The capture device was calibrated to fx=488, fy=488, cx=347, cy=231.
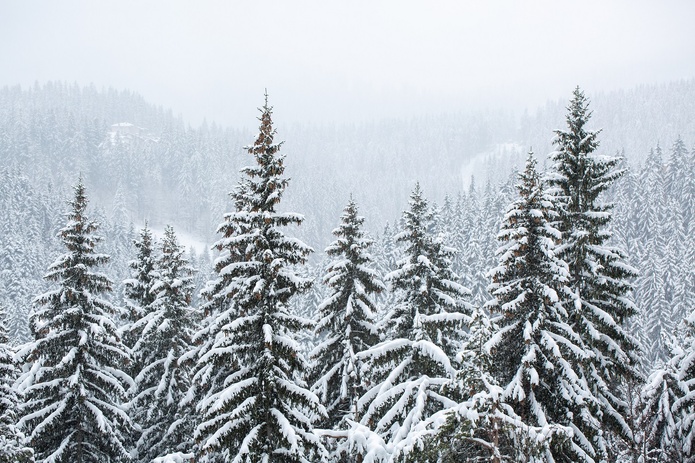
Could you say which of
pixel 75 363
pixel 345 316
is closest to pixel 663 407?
pixel 345 316

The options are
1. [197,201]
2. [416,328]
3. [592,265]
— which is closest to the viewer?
[416,328]

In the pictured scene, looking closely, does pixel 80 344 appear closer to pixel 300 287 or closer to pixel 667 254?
pixel 300 287

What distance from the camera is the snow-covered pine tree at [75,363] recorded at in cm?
1608

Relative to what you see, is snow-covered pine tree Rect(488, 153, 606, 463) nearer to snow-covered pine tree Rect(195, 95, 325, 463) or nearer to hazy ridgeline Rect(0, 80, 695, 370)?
snow-covered pine tree Rect(195, 95, 325, 463)

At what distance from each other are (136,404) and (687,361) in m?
A: 19.3

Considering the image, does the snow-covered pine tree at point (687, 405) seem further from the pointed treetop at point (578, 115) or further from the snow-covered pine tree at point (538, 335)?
the pointed treetop at point (578, 115)

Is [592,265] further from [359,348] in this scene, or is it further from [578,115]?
[359,348]

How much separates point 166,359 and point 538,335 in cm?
1481

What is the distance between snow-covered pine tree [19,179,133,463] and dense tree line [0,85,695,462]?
71 millimetres

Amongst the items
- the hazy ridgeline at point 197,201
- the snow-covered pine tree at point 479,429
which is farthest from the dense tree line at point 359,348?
the hazy ridgeline at point 197,201

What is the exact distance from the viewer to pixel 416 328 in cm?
1385

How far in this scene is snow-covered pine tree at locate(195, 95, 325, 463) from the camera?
1254 cm

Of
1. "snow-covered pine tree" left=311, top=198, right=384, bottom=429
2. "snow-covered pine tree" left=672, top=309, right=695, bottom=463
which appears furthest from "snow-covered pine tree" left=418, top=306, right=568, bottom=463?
"snow-covered pine tree" left=311, top=198, right=384, bottom=429

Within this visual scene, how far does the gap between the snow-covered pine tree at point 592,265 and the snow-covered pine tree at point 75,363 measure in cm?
1521
